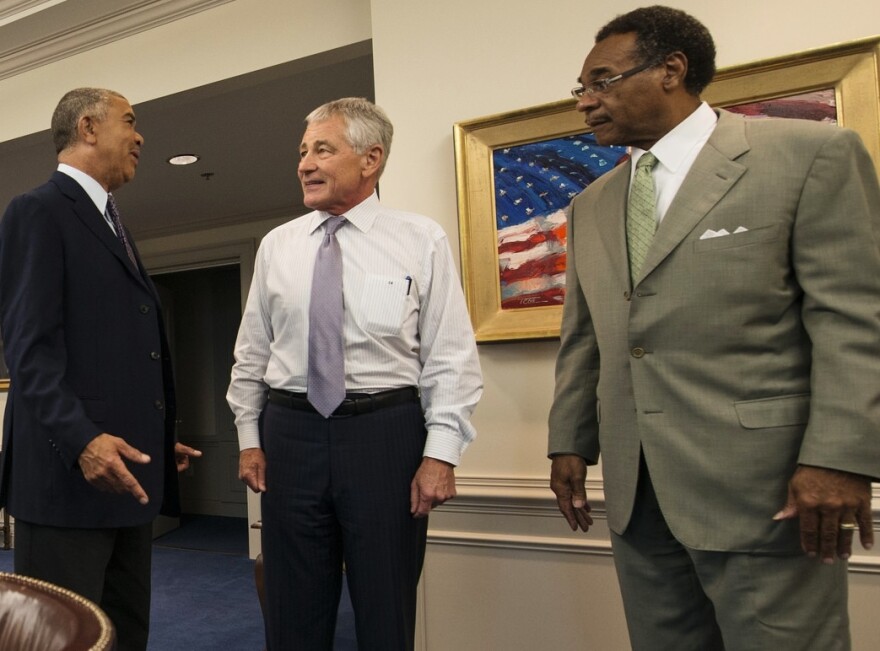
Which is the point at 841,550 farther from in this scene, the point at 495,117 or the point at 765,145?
the point at 495,117

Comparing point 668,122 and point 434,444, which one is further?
point 434,444

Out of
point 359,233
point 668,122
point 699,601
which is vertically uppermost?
point 668,122

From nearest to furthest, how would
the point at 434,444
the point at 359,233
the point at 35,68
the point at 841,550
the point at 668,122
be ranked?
the point at 841,550 → the point at 668,122 → the point at 434,444 → the point at 359,233 → the point at 35,68

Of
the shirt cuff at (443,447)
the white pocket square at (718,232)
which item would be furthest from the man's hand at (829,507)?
the shirt cuff at (443,447)

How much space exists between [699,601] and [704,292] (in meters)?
0.53

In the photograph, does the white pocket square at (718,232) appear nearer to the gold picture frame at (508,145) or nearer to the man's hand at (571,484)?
the man's hand at (571,484)

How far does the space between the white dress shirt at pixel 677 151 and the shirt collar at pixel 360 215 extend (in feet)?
1.96

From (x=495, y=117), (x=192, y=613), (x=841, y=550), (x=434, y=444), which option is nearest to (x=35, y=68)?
(x=495, y=117)

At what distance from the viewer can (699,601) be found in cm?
118

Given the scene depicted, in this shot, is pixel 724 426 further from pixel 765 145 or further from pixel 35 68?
pixel 35 68

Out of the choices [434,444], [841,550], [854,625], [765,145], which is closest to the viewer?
[841,550]

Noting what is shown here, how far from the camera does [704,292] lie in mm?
1088

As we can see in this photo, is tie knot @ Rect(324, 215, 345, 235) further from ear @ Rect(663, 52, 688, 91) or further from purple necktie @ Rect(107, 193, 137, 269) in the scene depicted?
ear @ Rect(663, 52, 688, 91)

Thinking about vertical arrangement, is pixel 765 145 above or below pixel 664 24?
below
